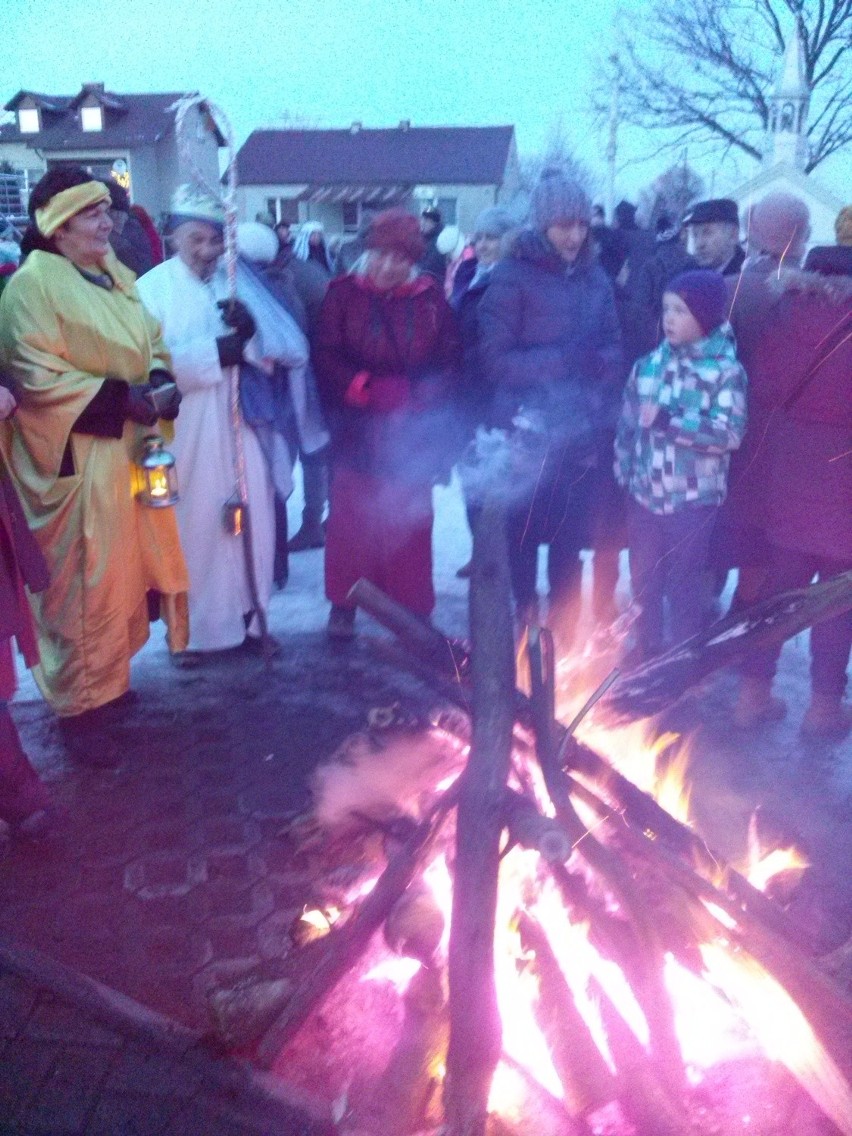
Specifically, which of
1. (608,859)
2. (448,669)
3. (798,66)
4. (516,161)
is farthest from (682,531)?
(516,161)

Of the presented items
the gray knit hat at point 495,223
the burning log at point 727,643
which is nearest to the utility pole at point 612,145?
the gray knit hat at point 495,223

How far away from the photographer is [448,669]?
3115 millimetres

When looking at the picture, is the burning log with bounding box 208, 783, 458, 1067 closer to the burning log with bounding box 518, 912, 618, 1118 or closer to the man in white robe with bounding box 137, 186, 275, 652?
the burning log with bounding box 518, 912, 618, 1118

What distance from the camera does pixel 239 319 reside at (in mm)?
4891

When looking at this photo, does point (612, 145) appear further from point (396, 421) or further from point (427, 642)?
point (427, 642)

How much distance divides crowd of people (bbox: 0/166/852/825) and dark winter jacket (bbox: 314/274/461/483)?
0.5 inches

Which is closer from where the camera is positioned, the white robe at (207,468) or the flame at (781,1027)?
the flame at (781,1027)

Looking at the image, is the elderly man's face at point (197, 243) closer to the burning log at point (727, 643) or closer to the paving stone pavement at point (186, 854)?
the paving stone pavement at point (186, 854)

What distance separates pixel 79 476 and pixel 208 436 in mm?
1064

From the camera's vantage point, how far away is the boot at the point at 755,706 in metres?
4.71

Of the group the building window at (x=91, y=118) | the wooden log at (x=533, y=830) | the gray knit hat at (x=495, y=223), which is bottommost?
the wooden log at (x=533, y=830)

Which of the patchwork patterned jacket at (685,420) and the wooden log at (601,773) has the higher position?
the patchwork patterned jacket at (685,420)

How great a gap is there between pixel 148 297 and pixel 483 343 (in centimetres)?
156

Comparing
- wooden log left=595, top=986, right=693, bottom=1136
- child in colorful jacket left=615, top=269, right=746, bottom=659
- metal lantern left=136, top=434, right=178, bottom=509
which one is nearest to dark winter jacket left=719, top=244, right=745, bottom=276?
child in colorful jacket left=615, top=269, right=746, bottom=659
